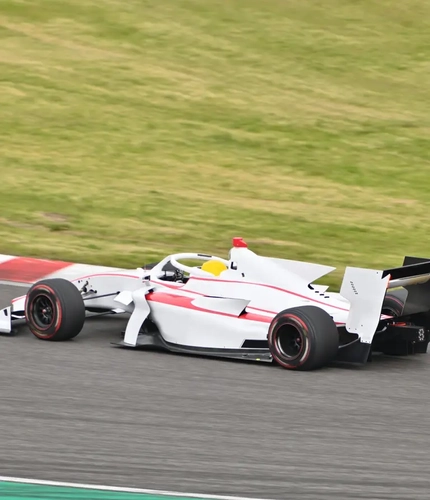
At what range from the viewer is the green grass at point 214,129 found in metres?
11.9

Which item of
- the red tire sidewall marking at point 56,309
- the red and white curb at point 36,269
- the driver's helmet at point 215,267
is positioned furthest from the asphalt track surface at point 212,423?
the red and white curb at point 36,269

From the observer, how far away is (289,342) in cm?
695

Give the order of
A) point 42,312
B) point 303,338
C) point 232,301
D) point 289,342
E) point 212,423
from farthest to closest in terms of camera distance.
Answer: point 42,312
point 232,301
point 289,342
point 303,338
point 212,423

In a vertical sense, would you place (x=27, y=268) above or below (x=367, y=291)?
below

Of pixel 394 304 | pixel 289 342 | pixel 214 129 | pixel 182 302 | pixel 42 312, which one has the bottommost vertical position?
pixel 42 312

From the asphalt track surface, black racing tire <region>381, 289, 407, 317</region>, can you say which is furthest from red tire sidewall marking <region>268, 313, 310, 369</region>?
black racing tire <region>381, 289, 407, 317</region>

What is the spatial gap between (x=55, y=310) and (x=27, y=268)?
271 cm

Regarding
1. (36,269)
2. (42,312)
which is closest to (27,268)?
(36,269)

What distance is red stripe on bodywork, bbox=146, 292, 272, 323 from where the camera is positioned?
7172 mm

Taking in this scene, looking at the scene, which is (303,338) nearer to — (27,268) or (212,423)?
(212,423)

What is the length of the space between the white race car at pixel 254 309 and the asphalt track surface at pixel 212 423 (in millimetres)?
123

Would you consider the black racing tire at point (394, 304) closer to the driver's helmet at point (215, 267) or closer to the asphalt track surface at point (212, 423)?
the asphalt track surface at point (212, 423)

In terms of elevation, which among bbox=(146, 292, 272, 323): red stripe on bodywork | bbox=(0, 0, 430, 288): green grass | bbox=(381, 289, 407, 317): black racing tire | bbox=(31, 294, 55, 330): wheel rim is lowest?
bbox=(31, 294, 55, 330): wheel rim

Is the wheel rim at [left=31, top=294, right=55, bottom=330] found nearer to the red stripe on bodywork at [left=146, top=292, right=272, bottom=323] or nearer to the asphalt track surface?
the asphalt track surface
